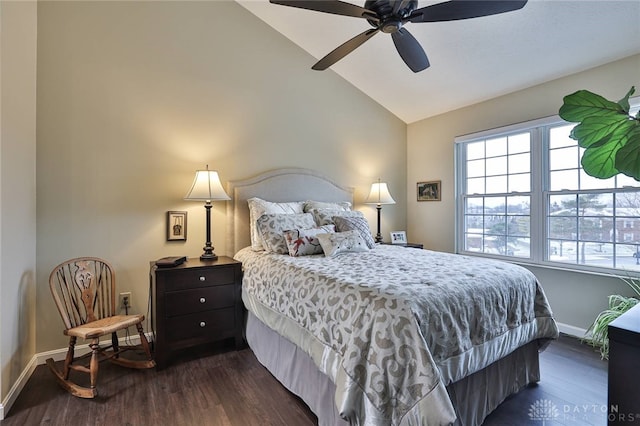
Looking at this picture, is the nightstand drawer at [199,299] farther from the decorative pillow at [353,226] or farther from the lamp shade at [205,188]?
the decorative pillow at [353,226]

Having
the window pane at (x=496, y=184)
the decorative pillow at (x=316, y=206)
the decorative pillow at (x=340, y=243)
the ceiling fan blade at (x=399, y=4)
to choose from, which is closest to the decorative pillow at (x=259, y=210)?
the decorative pillow at (x=316, y=206)

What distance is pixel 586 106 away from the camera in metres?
0.76

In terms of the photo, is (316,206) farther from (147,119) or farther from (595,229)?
(595,229)

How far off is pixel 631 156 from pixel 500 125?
133 inches

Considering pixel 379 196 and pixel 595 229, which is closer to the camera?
pixel 595 229

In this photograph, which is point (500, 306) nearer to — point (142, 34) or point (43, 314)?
point (43, 314)

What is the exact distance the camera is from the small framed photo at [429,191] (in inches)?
171

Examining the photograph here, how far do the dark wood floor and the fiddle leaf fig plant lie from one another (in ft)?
5.54

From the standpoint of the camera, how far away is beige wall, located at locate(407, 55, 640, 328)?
2848 millimetres

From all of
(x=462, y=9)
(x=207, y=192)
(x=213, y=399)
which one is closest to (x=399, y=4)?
(x=462, y=9)

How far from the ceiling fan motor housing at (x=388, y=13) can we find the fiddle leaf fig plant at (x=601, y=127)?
1314 millimetres

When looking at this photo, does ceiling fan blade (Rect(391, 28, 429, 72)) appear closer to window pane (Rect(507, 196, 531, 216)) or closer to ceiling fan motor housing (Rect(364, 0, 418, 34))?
ceiling fan motor housing (Rect(364, 0, 418, 34))

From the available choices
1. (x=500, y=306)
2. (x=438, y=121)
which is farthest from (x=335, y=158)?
(x=500, y=306)

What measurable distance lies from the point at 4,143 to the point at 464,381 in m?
2.98
